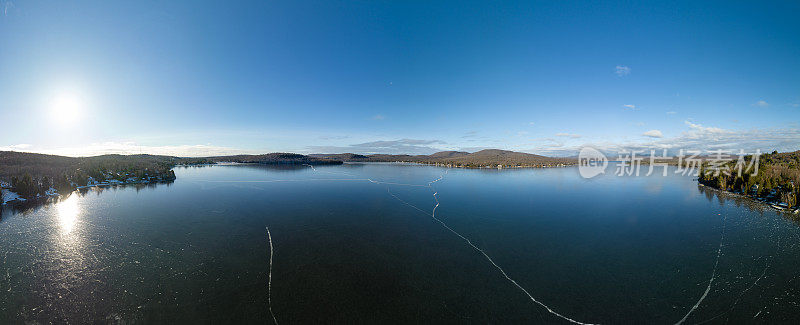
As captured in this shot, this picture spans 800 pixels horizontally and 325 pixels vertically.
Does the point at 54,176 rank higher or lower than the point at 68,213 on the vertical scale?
higher

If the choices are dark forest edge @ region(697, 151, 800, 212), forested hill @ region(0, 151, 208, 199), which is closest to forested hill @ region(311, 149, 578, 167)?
dark forest edge @ region(697, 151, 800, 212)

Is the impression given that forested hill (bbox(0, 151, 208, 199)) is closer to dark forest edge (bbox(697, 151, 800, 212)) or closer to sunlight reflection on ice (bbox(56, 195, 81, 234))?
sunlight reflection on ice (bbox(56, 195, 81, 234))

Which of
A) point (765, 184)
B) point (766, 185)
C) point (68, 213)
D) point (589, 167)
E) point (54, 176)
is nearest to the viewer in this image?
point (68, 213)

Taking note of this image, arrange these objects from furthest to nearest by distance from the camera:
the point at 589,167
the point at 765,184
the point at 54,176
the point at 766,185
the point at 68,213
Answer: the point at 589,167 → the point at 54,176 → the point at 765,184 → the point at 766,185 → the point at 68,213

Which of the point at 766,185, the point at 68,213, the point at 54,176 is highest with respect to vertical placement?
the point at 54,176

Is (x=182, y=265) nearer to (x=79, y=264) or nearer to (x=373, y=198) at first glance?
(x=79, y=264)

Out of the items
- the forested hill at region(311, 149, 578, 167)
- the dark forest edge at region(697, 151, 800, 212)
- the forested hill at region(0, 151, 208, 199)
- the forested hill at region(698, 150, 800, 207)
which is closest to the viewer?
the dark forest edge at region(697, 151, 800, 212)

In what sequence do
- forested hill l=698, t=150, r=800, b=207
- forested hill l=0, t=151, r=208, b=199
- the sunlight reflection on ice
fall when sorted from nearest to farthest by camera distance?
1. the sunlight reflection on ice
2. forested hill l=698, t=150, r=800, b=207
3. forested hill l=0, t=151, r=208, b=199

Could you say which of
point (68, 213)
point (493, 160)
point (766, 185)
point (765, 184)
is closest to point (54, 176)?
point (68, 213)

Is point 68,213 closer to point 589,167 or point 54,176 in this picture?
point 54,176

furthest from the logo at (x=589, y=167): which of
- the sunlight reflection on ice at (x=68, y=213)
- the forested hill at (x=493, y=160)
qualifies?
the sunlight reflection on ice at (x=68, y=213)

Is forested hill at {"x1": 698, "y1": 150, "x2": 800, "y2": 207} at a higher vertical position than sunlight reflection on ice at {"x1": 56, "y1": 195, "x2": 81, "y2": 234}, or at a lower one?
higher
